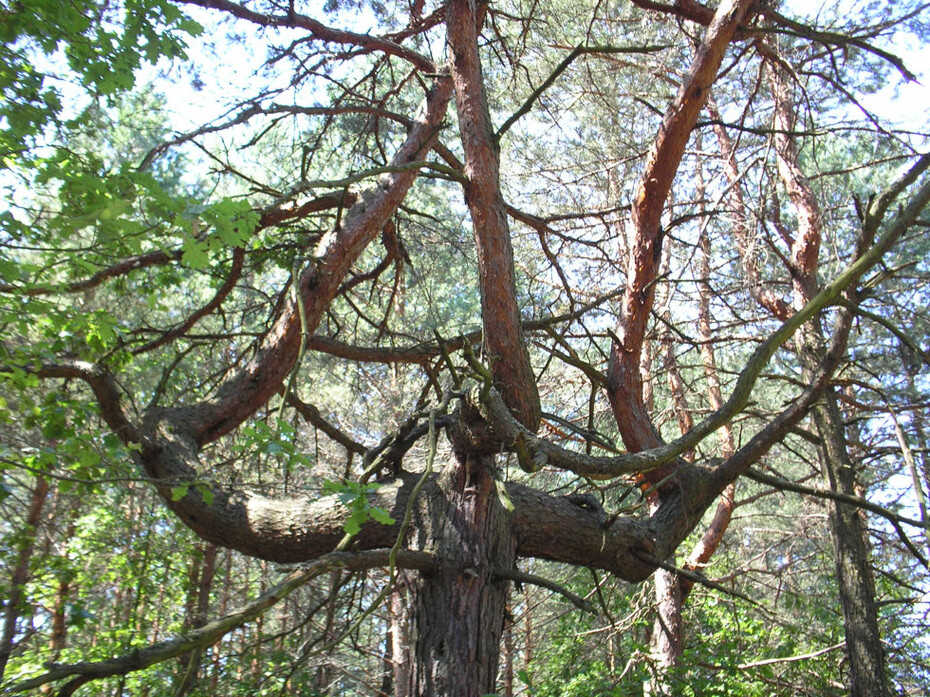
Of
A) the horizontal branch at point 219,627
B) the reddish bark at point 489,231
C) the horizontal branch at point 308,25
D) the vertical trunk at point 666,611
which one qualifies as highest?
the horizontal branch at point 308,25

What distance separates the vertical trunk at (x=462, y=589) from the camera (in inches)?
114

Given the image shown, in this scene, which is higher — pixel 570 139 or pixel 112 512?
pixel 570 139

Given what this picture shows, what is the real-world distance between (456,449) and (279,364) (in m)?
1.22

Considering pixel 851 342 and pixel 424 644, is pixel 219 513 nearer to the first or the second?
pixel 424 644

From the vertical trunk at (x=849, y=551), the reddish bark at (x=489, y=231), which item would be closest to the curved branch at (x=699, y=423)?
the reddish bark at (x=489, y=231)

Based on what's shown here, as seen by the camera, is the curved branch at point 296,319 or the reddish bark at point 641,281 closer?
the curved branch at point 296,319

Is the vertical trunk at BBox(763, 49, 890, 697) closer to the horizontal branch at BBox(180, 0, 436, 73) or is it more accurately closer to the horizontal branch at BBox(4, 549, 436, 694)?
the horizontal branch at BBox(180, 0, 436, 73)

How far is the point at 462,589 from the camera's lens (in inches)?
119

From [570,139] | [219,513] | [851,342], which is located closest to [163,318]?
[570,139]

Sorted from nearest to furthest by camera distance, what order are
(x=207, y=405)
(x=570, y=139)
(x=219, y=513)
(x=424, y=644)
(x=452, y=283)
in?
(x=424, y=644) → (x=219, y=513) → (x=207, y=405) → (x=570, y=139) → (x=452, y=283)

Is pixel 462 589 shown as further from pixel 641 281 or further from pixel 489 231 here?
pixel 641 281

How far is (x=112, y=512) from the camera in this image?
6.94 metres

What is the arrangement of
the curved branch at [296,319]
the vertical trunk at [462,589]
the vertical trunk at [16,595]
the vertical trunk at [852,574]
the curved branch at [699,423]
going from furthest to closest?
the vertical trunk at [852,574]
the curved branch at [296,319]
the vertical trunk at [16,595]
the vertical trunk at [462,589]
the curved branch at [699,423]

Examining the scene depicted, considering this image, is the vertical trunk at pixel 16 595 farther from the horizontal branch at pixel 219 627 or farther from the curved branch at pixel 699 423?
the curved branch at pixel 699 423
